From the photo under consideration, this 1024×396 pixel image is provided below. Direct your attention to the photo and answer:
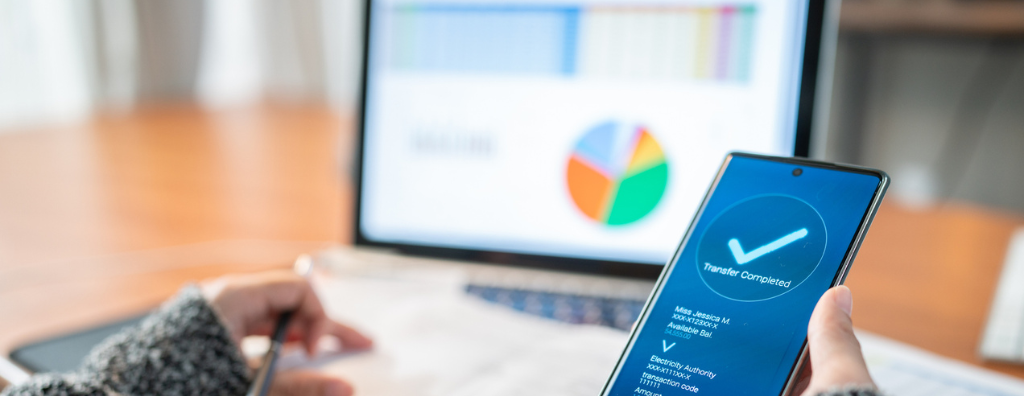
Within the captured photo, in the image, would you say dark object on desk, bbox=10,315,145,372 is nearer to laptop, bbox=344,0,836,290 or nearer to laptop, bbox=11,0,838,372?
laptop, bbox=11,0,838,372

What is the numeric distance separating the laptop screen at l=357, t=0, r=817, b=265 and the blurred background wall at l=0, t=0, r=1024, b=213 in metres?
0.59

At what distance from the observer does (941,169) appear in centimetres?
195

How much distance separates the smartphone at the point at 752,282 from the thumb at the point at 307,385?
184 mm

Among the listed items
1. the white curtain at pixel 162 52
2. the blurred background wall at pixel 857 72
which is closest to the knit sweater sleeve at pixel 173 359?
the blurred background wall at pixel 857 72

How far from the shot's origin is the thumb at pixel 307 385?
441 millimetres

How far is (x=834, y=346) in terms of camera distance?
28 centimetres

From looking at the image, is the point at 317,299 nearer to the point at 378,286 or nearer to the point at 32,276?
the point at 378,286

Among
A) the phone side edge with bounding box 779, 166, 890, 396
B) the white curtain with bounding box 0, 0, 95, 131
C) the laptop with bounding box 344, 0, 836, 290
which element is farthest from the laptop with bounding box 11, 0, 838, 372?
the white curtain with bounding box 0, 0, 95, 131

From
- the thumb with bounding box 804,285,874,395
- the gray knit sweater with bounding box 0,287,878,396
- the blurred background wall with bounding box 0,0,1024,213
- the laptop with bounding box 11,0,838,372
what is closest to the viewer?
the thumb with bounding box 804,285,874,395

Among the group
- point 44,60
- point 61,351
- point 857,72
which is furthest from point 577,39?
point 44,60

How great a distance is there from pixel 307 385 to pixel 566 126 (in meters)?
0.27

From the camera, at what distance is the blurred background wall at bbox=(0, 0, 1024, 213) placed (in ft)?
5.41

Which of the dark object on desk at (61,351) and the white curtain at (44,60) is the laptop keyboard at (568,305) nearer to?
the dark object on desk at (61,351)

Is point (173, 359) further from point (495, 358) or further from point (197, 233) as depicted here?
point (197, 233)
